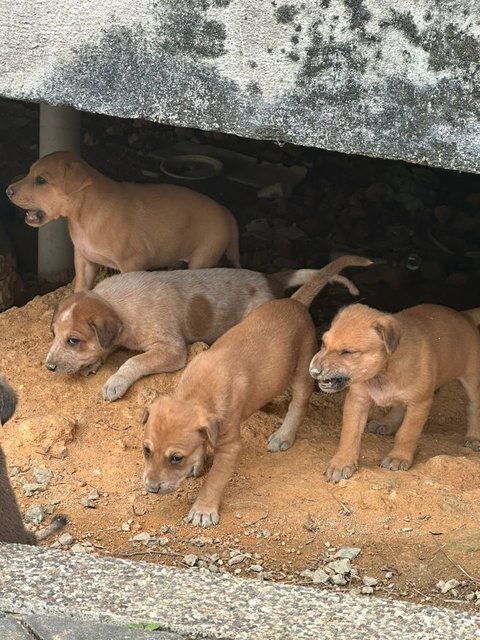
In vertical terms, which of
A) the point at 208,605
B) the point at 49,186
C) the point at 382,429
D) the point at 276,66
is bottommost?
the point at 382,429

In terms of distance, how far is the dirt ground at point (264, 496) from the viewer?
18.8 feet

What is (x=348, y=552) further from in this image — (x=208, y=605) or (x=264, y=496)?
(x=208, y=605)

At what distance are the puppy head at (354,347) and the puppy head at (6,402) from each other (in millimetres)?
1735

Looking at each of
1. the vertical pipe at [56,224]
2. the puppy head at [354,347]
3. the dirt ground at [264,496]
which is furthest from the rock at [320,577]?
the vertical pipe at [56,224]

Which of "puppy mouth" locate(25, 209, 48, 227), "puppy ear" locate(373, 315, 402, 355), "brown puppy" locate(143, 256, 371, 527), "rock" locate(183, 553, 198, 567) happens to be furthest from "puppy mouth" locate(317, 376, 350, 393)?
"puppy mouth" locate(25, 209, 48, 227)

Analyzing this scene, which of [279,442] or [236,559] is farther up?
[236,559]

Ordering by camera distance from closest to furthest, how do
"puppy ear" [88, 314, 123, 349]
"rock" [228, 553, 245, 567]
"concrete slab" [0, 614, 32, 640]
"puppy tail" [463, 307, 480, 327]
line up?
"concrete slab" [0, 614, 32, 640] → "rock" [228, 553, 245, 567] → "puppy ear" [88, 314, 123, 349] → "puppy tail" [463, 307, 480, 327]

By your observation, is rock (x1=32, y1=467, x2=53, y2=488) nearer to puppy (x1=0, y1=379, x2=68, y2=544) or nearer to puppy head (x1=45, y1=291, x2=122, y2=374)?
puppy head (x1=45, y1=291, x2=122, y2=374)

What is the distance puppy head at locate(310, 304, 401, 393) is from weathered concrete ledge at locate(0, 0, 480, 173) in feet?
4.55

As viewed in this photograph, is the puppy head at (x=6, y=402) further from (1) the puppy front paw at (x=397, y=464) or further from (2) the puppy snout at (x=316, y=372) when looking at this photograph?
(1) the puppy front paw at (x=397, y=464)

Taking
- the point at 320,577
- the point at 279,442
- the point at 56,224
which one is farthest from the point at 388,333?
the point at 56,224

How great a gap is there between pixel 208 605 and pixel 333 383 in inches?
93.9

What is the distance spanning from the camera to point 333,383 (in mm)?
6199

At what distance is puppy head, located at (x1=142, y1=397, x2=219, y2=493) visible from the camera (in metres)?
5.82
